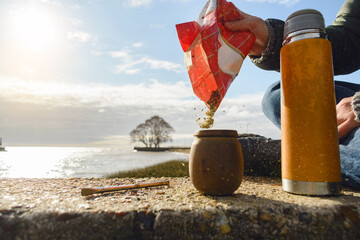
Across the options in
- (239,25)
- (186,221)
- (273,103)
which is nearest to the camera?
(186,221)

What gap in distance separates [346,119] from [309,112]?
1062 mm

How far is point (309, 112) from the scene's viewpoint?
4.80 feet

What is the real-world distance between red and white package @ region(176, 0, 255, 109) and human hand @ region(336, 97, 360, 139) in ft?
3.84

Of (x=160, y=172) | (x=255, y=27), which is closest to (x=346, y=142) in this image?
(x=255, y=27)

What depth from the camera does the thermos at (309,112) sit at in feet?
4.73

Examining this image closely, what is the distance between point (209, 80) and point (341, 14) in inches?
83.7

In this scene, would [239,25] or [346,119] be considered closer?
[239,25]

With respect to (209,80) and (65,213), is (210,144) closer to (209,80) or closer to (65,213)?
(209,80)

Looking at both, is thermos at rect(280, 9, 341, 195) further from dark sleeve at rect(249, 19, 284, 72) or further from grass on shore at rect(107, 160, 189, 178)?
grass on shore at rect(107, 160, 189, 178)

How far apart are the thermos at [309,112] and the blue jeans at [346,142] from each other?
44 cm

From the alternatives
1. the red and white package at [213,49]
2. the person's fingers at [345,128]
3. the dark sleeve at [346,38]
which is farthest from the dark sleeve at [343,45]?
the person's fingers at [345,128]

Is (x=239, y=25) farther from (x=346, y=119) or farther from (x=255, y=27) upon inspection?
(x=346, y=119)

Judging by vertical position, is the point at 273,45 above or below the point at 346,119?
above

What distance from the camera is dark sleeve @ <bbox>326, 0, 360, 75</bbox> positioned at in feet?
8.03
